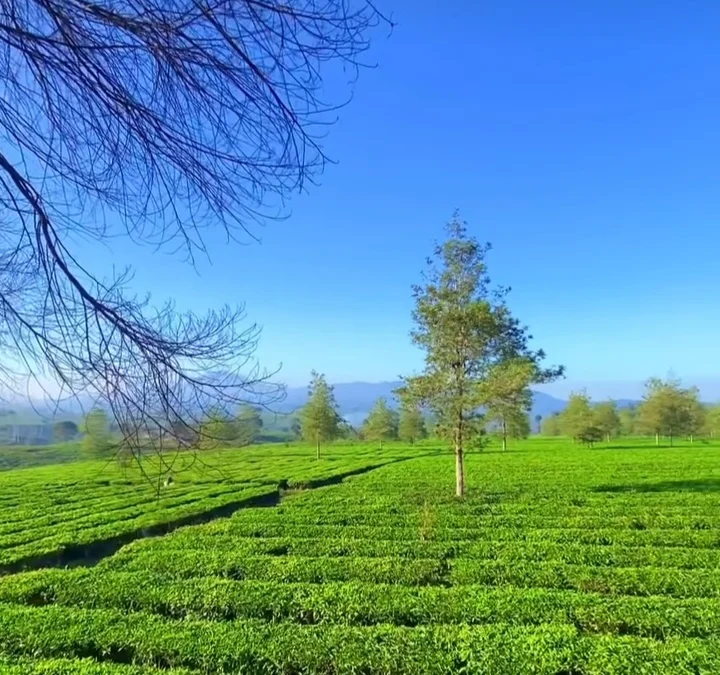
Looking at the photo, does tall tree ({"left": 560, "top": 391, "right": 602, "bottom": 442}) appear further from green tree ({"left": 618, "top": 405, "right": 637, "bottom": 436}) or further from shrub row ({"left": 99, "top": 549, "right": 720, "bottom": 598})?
shrub row ({"left": 99, "top": 549, "right": 720, "bottom": 598})

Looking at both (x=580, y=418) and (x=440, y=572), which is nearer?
(x=440, y=572)

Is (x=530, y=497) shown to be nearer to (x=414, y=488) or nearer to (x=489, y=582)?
(x=414, y=488)

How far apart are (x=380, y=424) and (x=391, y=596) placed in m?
51.5

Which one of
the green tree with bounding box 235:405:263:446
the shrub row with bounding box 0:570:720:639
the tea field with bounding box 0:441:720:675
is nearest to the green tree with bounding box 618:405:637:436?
the tea field with bounding box 0:441:720:675

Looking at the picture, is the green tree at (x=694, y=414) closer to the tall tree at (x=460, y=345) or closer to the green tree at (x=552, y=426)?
the green tree at (x=552, y=426)

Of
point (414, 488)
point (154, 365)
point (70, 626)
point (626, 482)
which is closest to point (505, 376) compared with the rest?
point (414, 488)

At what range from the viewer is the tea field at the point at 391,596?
17.9ft

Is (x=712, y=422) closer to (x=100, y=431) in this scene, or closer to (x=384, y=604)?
(x=384, y=604)

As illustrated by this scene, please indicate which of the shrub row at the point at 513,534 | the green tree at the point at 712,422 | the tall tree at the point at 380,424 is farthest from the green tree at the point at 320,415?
the green tree at the point at 712,422

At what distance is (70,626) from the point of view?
651cm

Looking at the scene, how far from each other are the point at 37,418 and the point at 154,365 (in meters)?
0.42

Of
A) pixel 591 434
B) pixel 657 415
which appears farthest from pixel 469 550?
pixel 657 415

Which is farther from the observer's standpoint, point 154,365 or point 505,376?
point 505,376

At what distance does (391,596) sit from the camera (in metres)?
7.10
